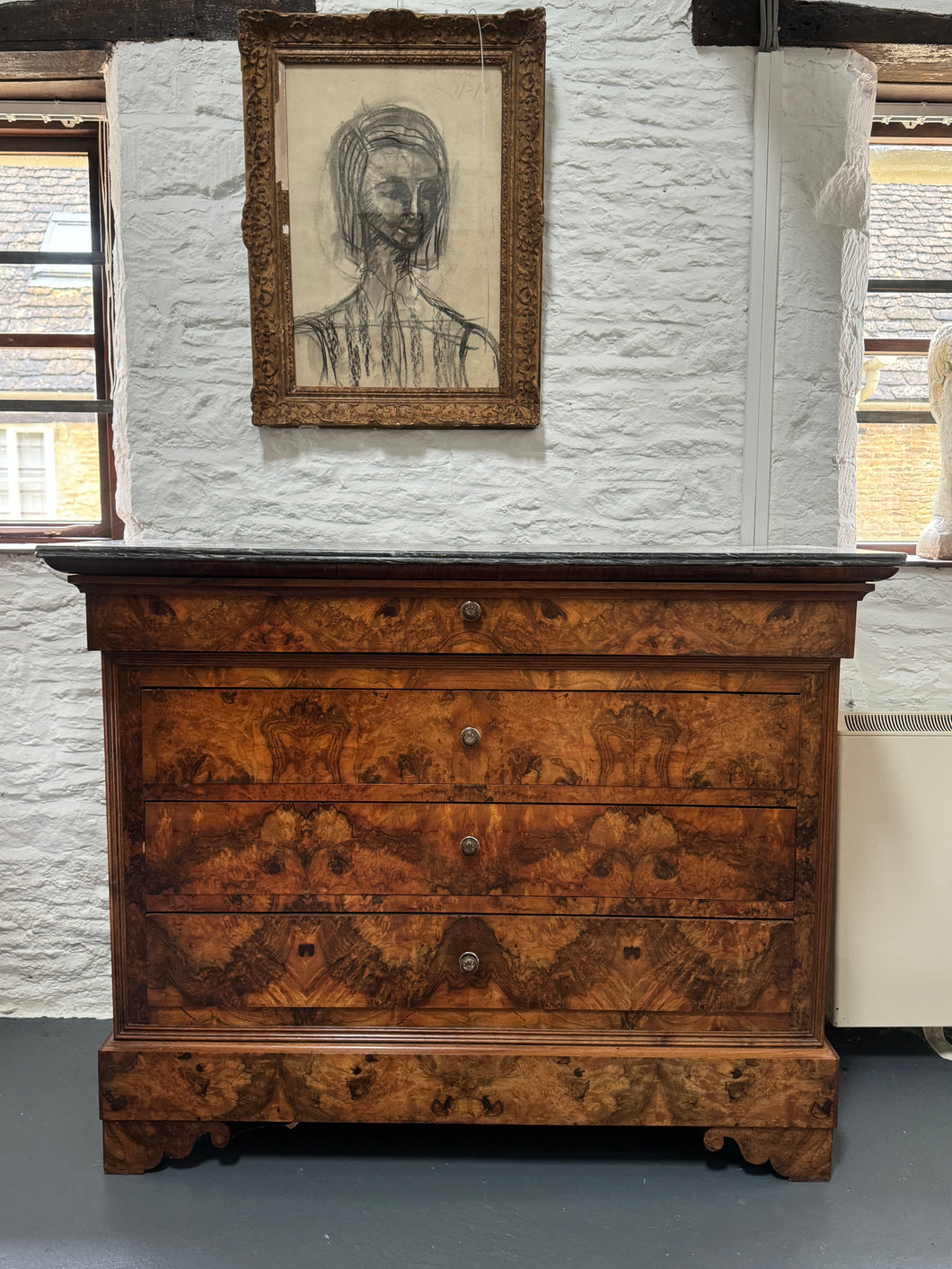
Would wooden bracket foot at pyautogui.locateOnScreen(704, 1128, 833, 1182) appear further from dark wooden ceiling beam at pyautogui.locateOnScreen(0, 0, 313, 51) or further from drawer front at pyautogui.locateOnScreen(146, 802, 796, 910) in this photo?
dark wooden ceiling beam at pyautogui.locateOnScreen(0, 0, 313, 51)

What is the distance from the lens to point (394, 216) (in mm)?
2408

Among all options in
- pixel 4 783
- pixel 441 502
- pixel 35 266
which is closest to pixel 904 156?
pixel 441 502

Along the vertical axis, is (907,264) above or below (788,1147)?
above

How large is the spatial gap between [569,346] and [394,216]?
57 cm

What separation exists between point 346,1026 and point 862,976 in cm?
135

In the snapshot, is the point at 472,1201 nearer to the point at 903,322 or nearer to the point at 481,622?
the point at 481,622

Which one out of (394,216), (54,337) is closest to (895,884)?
(394,216)

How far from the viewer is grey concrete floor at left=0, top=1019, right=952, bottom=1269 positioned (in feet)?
5.53

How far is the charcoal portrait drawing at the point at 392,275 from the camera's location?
2.39 meters

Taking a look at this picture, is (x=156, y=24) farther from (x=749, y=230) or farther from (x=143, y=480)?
(x=749, y=230)

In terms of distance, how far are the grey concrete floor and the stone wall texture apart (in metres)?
1.20

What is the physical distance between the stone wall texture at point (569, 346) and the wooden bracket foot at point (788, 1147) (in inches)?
56.1

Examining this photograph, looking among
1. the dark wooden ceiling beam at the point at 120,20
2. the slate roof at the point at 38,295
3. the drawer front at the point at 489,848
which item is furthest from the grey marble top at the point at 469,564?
the dark wooden ceiling beam at the point at 120,20

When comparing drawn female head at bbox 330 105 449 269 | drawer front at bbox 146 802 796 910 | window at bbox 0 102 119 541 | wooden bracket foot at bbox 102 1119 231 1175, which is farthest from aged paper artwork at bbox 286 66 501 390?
wooden bracket foot at bbox 102 1119 231 1175
